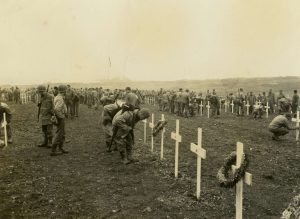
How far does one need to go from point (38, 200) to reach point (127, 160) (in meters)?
3.87

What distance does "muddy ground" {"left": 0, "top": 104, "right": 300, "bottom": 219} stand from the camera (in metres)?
7.72

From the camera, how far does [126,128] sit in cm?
1177

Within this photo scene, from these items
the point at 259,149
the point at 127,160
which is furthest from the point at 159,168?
the point at 259,149

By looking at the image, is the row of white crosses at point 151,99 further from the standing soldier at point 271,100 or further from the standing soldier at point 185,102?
the standing soldier at point 185,102

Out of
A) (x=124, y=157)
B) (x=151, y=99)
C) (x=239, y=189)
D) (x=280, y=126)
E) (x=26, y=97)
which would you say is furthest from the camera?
(x=26, y=97)

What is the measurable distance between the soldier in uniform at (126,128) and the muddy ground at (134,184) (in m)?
0.35

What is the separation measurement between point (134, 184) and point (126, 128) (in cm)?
251

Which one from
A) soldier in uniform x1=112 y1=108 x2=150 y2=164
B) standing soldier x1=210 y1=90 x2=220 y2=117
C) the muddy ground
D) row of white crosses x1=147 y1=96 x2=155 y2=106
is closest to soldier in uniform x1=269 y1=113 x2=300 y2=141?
the muddy ground

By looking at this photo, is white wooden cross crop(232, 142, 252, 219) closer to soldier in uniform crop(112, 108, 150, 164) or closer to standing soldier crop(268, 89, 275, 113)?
soldier in uniform crop(112, 108, 150, 164)

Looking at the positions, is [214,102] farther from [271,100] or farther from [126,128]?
[126,128]

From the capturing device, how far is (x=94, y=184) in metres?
9.61

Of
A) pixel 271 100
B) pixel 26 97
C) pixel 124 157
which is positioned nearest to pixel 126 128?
pixel 124 157

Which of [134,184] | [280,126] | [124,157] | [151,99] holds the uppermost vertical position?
[280,126]

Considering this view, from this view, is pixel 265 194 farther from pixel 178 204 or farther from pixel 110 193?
pixel 110 193
